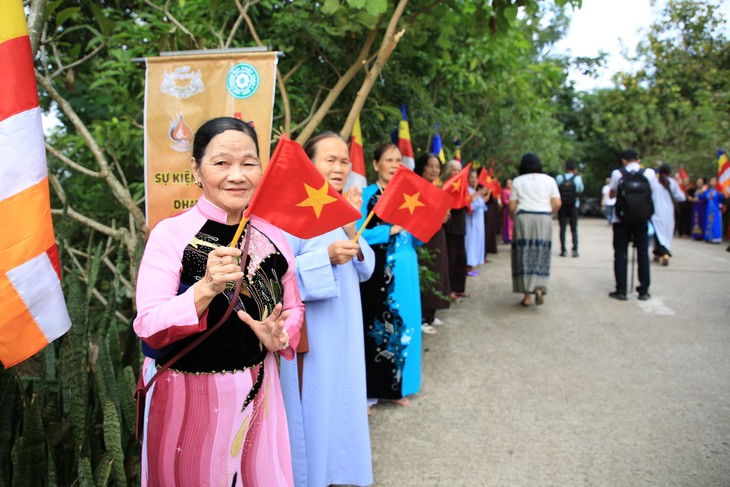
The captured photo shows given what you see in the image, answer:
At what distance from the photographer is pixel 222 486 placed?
5.99 feet

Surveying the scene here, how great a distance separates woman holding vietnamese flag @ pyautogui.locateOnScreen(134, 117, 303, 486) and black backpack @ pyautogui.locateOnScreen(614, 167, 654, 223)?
633 centimetres

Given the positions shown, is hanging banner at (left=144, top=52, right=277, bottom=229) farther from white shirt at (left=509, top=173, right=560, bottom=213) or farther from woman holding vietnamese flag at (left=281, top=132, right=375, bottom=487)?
white shirt at (left=509, top=173, right=560, bottom=213)

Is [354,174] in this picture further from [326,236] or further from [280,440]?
[280,440]

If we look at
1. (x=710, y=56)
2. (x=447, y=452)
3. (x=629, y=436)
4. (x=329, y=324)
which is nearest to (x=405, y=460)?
(x=447, y=452)

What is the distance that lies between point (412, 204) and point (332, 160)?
19.7 inches

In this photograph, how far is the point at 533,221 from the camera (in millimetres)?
6723

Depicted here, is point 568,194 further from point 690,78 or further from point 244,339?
point 244,339

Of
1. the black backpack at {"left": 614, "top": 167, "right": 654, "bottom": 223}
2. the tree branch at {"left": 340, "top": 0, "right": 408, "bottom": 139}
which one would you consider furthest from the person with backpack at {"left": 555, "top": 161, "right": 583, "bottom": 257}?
the tree branch at {"left": 340, "top": 0, "right": 408, "bottom": 139}

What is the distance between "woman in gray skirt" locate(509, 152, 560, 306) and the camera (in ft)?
A: 22.0

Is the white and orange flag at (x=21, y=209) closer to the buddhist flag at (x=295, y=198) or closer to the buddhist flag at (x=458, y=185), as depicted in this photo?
the buddhist flag at (x=295, y=198)

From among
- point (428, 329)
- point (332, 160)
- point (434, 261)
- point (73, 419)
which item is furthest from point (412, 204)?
point (428, 329)

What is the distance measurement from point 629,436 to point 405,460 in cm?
142

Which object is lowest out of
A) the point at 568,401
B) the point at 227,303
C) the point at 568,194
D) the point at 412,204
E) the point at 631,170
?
the point at 568,401

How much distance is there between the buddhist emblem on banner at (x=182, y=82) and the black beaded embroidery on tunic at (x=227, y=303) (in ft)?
4.75
